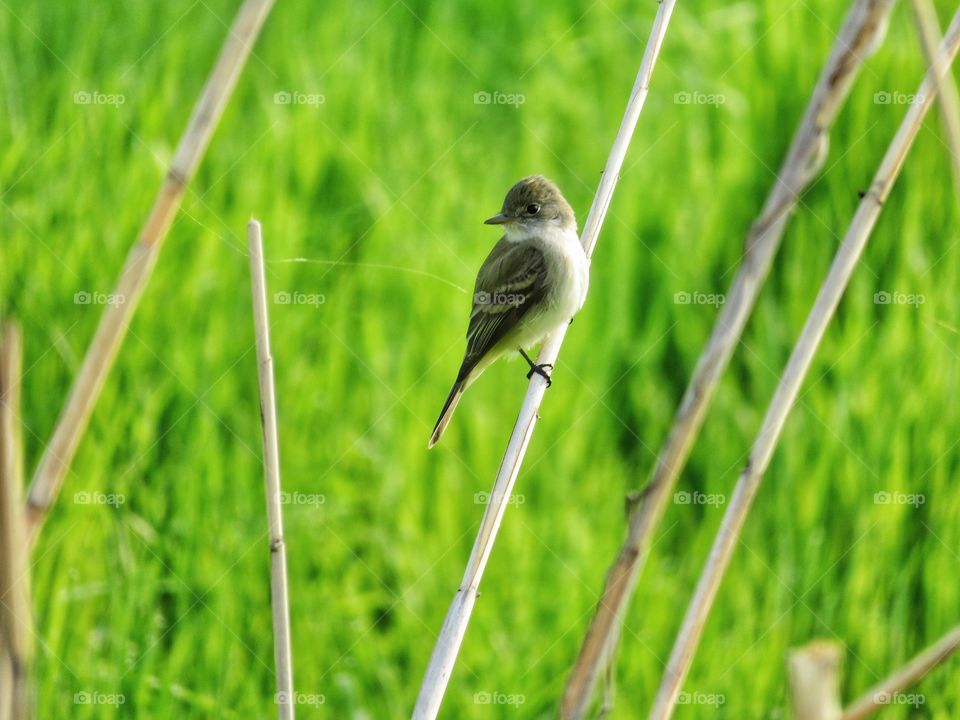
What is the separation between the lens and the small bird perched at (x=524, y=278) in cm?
456

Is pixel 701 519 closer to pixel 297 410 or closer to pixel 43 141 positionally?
pixel 297 410

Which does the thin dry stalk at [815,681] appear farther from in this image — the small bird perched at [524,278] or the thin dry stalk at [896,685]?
the small bird perched at [524,278]

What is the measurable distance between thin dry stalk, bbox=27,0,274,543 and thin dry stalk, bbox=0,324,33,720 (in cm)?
48

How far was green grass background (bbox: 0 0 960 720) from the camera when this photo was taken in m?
4.24

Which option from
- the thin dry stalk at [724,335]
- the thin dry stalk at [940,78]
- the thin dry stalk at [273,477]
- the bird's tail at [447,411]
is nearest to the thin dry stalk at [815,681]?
the thin dry stalk at [724,335]

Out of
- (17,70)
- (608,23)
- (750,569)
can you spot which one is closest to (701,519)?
(750,569)

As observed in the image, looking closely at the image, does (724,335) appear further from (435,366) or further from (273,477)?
(435,366)

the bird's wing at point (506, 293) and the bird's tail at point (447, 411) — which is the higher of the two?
the bird's wing at point (506, 293)

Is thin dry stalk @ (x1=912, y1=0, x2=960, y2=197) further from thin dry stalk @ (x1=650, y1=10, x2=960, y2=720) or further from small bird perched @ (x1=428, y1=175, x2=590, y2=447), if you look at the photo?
small bird perched @ (x1=428, y1=175, x2=590, y2=447)

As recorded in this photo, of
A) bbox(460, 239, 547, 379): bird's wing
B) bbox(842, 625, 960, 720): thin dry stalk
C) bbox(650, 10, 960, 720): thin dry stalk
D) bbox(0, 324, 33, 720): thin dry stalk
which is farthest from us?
bbox(460, 239, 547, 379): bird's wing

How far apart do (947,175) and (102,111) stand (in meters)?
4.14

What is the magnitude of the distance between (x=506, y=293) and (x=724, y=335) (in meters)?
1.67

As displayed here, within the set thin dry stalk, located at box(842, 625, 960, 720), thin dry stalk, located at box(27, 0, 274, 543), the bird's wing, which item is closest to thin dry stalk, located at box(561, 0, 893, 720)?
thin dry stalk, located at box(842, 625, 960, 720)

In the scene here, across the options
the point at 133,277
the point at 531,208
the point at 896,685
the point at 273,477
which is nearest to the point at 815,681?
the point at 896,685
